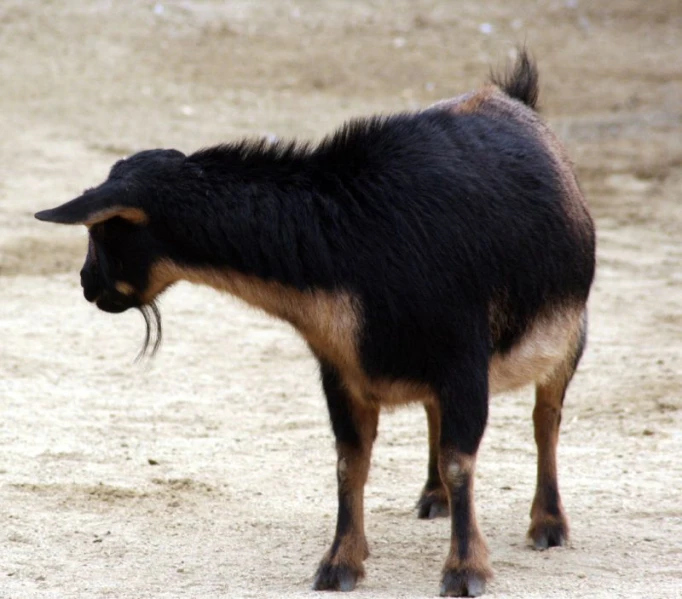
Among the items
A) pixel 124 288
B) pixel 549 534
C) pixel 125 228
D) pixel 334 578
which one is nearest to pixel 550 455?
pixel 549 534

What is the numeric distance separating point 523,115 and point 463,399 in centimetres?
150

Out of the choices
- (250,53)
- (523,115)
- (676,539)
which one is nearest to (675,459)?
(676,539)

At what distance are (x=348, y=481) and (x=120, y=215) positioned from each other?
1.41 m

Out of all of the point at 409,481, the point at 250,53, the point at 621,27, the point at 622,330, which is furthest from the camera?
the point at 621,27

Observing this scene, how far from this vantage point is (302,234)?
4.98 metres

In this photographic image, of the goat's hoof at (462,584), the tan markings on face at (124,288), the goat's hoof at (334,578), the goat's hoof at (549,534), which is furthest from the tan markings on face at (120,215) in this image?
the goat's hoof at (549,534)

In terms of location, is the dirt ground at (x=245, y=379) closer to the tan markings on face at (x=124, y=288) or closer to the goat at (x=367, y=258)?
the goat at (x=367, y=258)

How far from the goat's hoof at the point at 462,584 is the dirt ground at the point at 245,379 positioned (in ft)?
0.40

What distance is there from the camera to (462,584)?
5.07 meters

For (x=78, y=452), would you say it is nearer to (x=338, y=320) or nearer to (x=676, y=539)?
(x=338, y=320)

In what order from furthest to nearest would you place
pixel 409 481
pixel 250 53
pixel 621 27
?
pixel 621 27, pixel 250 53, pixel 409 481

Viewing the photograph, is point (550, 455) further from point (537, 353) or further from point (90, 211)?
point (90, 211)

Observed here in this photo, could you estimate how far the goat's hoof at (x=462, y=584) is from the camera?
16.6 ft

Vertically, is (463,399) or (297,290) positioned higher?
(297,290)
